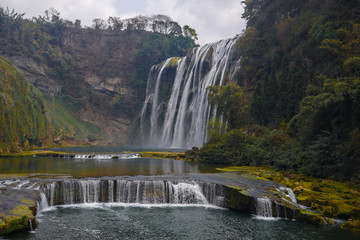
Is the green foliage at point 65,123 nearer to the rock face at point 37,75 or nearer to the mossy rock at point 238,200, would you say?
the rock face at point 37,75

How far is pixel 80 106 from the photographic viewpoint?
239 feet

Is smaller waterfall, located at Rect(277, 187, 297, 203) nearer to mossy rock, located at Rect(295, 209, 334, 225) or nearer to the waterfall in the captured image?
mossy rock, located at Rect(295, 209, 334, 225)

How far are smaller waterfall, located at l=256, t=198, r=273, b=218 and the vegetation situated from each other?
5914 millimetres

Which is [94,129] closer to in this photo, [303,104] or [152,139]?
[152,139]

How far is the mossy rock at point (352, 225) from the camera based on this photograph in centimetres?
1159

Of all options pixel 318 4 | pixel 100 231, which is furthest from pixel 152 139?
pixel 100 231

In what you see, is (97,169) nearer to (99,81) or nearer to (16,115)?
(16,115)

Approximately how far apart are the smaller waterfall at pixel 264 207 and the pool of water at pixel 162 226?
0.59 m

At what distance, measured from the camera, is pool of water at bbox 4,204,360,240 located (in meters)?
10.9

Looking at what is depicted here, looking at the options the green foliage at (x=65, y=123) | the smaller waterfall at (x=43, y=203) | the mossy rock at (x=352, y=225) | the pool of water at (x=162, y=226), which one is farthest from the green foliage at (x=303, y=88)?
the green foliage at (x=65, y=123)

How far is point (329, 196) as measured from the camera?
47.2 ft

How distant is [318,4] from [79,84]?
59854 millimetres

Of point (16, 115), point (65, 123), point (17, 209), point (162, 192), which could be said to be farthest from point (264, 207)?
point (65, 123)

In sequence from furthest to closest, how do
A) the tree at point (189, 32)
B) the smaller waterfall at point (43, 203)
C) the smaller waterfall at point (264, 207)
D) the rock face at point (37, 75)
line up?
the tree at point (189, 32) → the rock face at point (37, 75) → the smaller waterfall at point (264, 207) → the smaller waterfall at point (43, 203)
